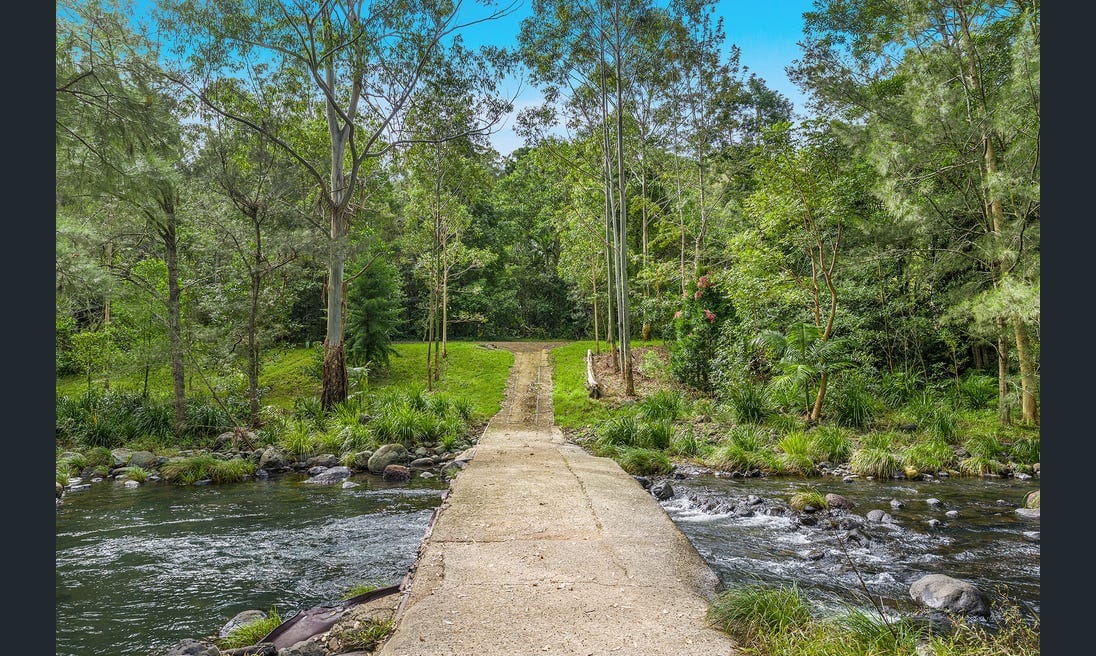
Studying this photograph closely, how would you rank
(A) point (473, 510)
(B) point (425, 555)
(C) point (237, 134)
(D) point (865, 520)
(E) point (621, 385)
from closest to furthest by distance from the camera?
(B) point (425, 555)
(A) point (473, 510)
(D) point (865, 520)
(C) point (237, 134)
(E) point (621, 385)

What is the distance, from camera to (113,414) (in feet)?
42.4

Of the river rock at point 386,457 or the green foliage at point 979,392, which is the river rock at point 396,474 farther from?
the green foliage at point 979,392

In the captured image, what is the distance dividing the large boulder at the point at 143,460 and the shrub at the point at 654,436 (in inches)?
352

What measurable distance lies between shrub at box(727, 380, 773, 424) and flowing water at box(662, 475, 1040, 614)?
332 centimetres

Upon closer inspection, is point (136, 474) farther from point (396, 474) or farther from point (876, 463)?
point (876, 463)

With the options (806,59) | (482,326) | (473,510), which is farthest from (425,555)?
(482,326)

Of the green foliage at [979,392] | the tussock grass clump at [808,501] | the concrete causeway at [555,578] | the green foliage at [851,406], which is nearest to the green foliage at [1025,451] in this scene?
the green foliage at [851,406]

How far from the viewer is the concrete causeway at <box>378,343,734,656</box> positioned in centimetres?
311

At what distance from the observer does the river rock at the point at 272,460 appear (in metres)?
10.5

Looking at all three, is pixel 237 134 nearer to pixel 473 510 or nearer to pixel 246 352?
pixel 246 352

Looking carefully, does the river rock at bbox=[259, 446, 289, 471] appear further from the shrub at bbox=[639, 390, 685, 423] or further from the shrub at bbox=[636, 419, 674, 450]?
the shrub at bbox=[639, 390, 685, 423]

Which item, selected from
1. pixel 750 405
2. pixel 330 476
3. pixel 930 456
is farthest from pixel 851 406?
pixel 330 476

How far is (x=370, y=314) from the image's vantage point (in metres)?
19.7

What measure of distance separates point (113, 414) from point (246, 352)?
3.03 m
